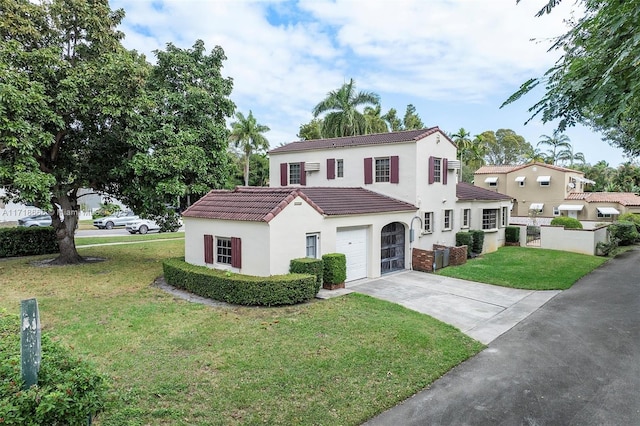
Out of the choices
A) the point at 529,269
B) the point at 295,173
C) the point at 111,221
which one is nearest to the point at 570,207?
the point at 529,269

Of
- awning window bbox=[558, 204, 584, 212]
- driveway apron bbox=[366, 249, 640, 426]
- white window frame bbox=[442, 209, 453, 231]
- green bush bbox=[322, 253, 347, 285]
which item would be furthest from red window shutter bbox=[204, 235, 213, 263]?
awning window bbox=[558, 204, 584, 212]

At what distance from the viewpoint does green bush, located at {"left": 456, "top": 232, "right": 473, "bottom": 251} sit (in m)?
20.9

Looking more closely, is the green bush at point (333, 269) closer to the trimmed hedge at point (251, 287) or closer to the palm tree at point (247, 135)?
the trimmed hedge at point (251, 287)

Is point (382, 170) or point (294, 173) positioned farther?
point (294, 173)

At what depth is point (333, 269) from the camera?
1358 centimetres

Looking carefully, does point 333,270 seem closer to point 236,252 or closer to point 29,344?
point 236,252

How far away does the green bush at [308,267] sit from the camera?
41.5 ft

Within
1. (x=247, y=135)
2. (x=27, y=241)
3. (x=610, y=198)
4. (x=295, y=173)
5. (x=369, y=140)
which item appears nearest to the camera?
(x=369, y=140)

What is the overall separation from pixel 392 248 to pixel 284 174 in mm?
8484

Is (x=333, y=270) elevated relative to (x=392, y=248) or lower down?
lower down

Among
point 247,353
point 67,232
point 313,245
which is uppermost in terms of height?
point 67,232

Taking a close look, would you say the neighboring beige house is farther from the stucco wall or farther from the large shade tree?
the large shade tree

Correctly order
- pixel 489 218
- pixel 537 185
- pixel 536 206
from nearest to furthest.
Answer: pixel 489 218 → pixel 536 206 → pixel 537 185

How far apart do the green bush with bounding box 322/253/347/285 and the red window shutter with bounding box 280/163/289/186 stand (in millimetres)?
9703
